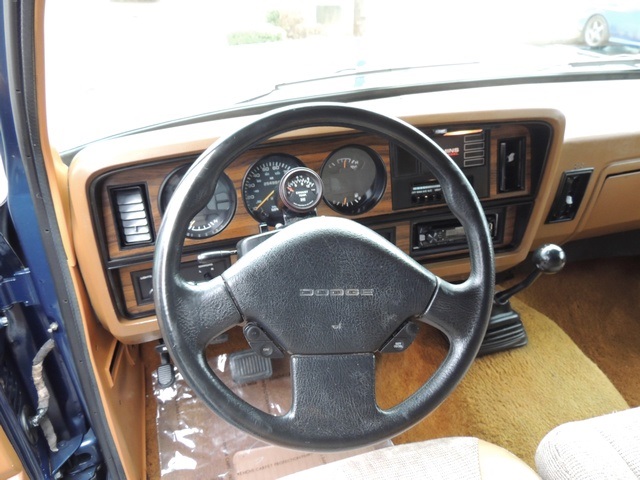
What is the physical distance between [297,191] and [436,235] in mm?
597

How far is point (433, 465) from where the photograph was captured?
0.96 meters

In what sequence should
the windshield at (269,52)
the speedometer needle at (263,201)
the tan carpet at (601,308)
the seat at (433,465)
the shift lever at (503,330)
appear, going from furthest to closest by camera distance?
1. the tan carpet at (601,308)
2. the shift lever at (503,330)
3. the windshield at (269,52)
4. the speedometer needle at (263,201)
5. the seat at (433,465)

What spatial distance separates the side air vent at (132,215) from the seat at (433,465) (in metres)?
0.62

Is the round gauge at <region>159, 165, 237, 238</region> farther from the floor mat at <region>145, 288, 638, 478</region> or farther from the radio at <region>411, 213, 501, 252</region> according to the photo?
the floor mat at <region>145, 288, 638, 478</region>

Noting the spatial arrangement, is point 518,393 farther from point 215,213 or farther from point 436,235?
point 215,213

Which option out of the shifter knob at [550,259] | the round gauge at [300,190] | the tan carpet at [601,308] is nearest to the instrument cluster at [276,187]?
the round gauge at [300,190]

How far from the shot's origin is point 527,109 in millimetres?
1338

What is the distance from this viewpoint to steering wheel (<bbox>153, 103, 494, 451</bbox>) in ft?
2.69

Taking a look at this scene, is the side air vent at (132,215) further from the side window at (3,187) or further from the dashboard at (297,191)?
the side window at (3,187)

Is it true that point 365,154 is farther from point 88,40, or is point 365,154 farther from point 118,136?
point 88,40

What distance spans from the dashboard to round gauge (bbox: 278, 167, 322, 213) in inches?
0.5

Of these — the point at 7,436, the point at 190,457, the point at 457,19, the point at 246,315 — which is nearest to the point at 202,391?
the point at 246,315

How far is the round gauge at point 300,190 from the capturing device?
98 cm

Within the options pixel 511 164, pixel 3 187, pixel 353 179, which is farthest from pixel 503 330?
pixel 3 187
